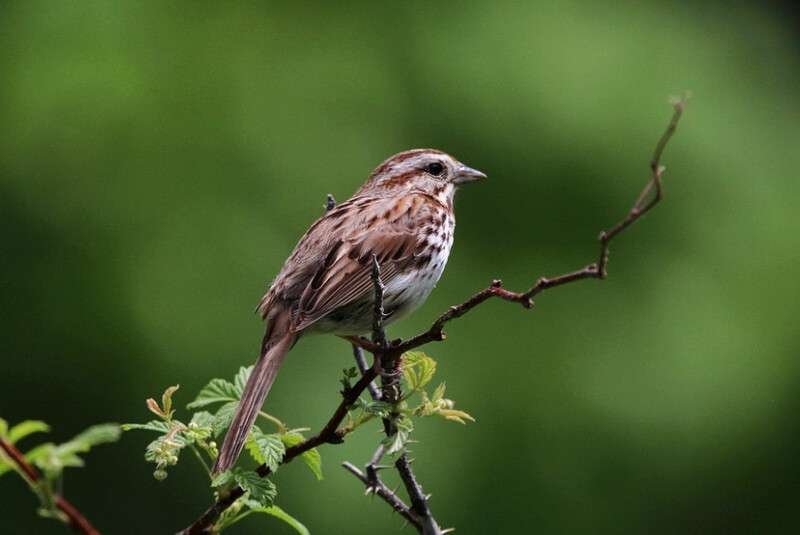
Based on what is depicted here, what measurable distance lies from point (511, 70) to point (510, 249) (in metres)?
0.90

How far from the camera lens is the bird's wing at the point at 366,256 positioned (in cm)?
393

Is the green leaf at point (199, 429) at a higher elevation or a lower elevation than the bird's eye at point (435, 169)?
lower

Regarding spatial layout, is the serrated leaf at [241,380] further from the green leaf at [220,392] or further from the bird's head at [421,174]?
the bird's head at [421,174]

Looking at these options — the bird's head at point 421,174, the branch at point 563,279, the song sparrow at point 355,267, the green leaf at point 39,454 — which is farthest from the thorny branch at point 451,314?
the bird's head at point 421,174

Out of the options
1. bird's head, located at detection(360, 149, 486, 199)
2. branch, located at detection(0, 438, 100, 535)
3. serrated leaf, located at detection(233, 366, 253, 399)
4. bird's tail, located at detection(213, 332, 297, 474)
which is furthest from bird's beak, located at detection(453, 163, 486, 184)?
branch, located at detection(0, 438, 100, 535)

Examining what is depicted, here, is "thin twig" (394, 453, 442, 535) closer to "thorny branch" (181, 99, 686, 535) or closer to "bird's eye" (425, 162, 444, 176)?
"thorny branch" (181, 99, 686, 535)

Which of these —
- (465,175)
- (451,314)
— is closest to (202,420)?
(451,314)

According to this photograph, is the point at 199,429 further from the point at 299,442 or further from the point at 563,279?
the point at 563,279

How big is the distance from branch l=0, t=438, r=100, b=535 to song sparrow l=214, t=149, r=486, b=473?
67.8 inches

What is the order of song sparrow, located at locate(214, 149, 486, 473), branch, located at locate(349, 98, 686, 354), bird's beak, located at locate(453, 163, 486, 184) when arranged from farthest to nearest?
bird's beak, located at locate(453, 163, 486, 184) → song sparrow, located at locate(214, 149, 486, 473) → branch, located at locate(349, 98, 686, 354)

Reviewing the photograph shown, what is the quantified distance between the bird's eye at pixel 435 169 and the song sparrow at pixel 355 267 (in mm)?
257

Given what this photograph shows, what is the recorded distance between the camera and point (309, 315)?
389 centimetres

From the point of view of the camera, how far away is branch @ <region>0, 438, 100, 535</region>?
1627 millimetres

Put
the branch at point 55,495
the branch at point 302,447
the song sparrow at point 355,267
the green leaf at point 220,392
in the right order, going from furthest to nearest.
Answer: the song sparrow at point 355,267 < the green leaf at point 220,392 < the branch at point 302,447 < the branch at point 55,495
